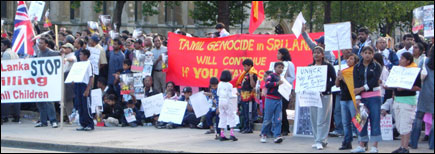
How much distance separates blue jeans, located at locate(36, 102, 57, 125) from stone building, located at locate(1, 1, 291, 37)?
37.0m

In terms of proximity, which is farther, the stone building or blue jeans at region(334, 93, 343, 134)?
the stone building

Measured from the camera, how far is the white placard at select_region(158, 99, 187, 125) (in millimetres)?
17156

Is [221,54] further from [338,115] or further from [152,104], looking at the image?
[338,115]

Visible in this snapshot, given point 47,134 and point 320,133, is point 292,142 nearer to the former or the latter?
point 320,133

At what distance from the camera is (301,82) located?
13875mm

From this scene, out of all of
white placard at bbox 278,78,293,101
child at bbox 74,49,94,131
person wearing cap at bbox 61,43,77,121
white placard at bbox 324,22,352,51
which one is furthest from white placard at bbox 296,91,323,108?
person wearing cap at bbox 61,43,77,121

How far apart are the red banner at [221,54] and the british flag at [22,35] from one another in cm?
300

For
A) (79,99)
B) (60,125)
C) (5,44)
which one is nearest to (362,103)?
(79,99)

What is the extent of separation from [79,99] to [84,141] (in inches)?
79.9

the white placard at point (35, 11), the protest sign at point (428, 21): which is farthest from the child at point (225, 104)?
the white placard at point (35, 11)

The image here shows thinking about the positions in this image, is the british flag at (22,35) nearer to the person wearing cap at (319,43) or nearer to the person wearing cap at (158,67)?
the person wearing cap at (158,67)

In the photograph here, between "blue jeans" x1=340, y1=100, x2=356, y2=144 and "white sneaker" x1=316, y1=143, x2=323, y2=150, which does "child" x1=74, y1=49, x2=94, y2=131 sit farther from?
"blue jeans" x1=340, y1=100, x2=356, y2=144

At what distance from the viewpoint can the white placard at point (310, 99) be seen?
44.5ft

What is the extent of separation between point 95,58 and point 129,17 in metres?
Answer: 44.0
